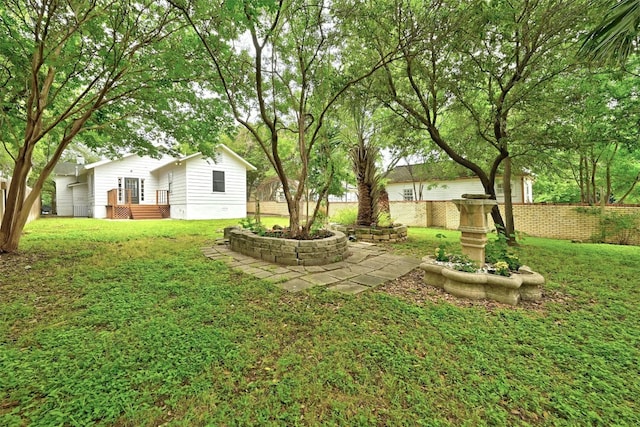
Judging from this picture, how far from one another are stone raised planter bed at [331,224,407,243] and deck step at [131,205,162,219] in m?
12.8

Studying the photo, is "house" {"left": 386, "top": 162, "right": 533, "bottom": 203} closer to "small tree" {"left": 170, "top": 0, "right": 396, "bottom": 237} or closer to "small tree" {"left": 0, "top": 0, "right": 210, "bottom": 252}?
"small tree" {"left": 170, "top": 0, "right": 396, "bottom": 237}

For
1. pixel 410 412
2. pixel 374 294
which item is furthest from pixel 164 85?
pixel 410 412

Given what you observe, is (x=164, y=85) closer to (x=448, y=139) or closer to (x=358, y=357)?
(x=358, y=357)

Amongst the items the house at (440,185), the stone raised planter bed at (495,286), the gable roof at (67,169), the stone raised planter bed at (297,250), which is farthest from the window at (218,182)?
the stone raised planter bed at (495,286)

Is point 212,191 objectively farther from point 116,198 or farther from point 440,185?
point 440,185

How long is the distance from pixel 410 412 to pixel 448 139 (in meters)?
7.98

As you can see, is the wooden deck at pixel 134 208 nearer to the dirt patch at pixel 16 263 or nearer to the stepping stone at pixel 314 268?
the dirt patch at pixel 16 263

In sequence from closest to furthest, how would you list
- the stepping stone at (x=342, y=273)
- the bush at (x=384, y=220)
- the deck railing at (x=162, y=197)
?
the stepping stone at (x=342, y=273)
the bush at (x=384, y=220)
the deck railing at (x=162, y=197)

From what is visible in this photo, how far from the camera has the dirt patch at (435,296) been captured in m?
2.88

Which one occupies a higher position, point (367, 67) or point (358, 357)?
point (367, 67)

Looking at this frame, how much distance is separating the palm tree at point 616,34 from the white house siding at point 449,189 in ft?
34.4

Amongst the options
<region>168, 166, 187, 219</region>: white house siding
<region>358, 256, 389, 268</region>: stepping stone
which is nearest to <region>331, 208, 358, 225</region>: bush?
<region>358, 256, 389, 268</region>: stepping stone

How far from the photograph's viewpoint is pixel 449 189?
15875 mm

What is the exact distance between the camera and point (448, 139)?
7.66m
